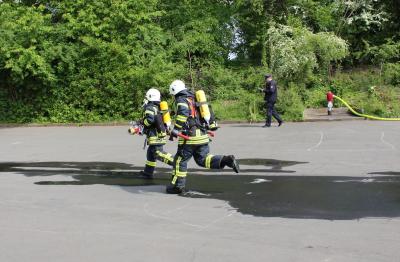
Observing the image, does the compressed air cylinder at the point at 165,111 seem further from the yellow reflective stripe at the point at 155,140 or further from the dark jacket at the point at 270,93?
the dark jacket at the point at 270,93

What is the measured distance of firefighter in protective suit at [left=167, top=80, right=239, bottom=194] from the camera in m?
9.05

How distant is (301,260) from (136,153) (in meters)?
9.06

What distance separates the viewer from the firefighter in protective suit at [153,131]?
1060cm

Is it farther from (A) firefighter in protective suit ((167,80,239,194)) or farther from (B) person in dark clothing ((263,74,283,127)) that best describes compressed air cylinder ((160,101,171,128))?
(B) person in dark clothing ((263,74,283,127))

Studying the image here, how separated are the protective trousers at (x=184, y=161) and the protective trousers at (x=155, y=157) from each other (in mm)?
1321

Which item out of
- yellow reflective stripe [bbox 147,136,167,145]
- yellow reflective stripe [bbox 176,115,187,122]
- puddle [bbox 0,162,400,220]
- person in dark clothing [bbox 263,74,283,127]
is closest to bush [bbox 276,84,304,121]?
person in dark clothing [bbox 263,74,283,127]

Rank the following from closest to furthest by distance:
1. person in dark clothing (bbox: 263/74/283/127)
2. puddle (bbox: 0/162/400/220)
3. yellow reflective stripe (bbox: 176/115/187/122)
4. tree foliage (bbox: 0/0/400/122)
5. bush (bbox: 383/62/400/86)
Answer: puddle (bbox: 0/162/400/220)
yellow reflective stripe (bbox: 176/115/187/122)
person in dark clothing (bbox: 263/74/283/127)
bush (bbox: 383/62/400/86)
tree foliage (bbox: 0/0/400/122)

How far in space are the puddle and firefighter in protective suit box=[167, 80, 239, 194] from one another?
330 millimetres

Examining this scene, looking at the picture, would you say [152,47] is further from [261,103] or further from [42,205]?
[42,205]

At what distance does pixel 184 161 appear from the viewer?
30.1ft

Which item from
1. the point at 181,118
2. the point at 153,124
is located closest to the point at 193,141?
the point at 181,118

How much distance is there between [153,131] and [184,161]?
1.83 meters

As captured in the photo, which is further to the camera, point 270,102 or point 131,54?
point 131,54

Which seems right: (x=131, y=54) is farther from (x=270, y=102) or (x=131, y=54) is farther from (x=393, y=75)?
(x=393, y=75)
